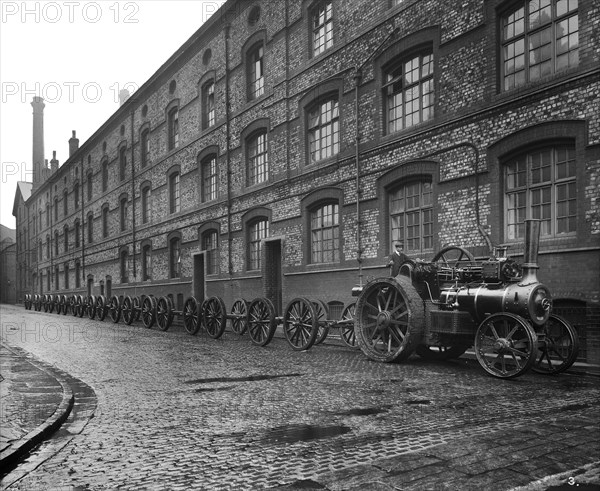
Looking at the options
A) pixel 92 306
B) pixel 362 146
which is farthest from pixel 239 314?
pixel 92 306

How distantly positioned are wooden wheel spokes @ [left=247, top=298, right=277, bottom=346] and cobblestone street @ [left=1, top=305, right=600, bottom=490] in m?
2.95

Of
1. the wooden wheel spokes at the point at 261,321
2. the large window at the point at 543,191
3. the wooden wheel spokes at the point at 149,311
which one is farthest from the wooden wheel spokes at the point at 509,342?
the wooden wheel spokes at the point at 149,311

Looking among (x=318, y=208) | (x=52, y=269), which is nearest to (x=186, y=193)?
(x=318, y=208)

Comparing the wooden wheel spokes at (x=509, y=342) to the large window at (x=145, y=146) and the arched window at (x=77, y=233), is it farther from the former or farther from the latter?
the arched window at (x=77, y=233)

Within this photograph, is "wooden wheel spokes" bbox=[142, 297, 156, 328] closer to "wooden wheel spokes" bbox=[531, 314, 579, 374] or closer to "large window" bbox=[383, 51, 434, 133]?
"large window" bbox=[383, 51, 434, 133]

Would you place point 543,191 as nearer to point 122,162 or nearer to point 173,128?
point 173,128

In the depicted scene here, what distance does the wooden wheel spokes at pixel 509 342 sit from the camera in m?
7.51

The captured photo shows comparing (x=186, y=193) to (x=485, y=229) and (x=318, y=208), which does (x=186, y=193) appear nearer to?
(x=318, y=208)

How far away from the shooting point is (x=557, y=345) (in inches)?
332

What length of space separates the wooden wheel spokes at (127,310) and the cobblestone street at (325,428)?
38.6 ft

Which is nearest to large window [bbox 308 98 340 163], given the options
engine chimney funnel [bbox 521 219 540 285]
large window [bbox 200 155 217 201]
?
large window [bbox 200 155 217 201]

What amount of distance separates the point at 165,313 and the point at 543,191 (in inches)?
449

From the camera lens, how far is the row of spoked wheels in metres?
7.80

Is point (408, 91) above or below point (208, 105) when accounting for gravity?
below
